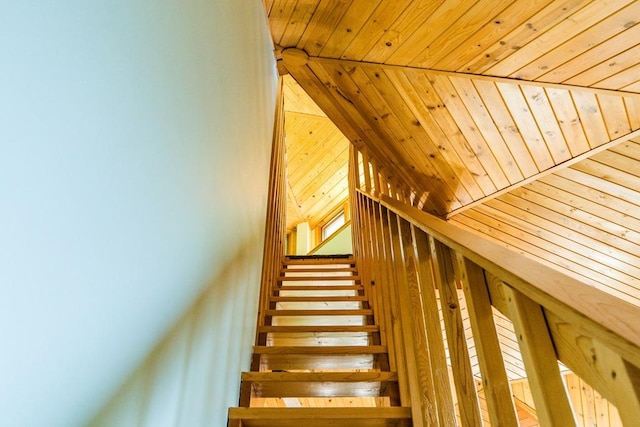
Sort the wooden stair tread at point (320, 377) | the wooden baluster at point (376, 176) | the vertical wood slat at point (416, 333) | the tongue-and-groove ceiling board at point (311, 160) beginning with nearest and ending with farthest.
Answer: the vertical wood slat at point (416, 333)
the wooden stair tread at point (320, 377)
the wooden baluster at point (376, 176)
the tongue-and-groove ceiling board at point (311, 160)

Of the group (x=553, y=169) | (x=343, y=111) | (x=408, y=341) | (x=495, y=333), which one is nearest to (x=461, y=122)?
(x=553, y=169)

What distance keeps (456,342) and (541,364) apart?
14.9 inches

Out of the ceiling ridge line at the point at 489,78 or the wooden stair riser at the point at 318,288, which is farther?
the wooden stair riser at the point at 318,288

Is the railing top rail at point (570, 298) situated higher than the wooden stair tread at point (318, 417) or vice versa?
the railing top rail at point (570, 298)

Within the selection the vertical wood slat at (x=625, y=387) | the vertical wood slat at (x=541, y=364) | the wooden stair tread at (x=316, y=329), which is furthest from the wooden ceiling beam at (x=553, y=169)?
the vertical wood slat at (x=625, y=387)

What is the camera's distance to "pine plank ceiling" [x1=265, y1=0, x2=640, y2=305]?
1847mm

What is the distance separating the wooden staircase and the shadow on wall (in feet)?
0.42

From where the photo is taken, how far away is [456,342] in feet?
3.35

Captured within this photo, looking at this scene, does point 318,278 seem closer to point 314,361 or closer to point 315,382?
point 314,361

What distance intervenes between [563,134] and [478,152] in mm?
486

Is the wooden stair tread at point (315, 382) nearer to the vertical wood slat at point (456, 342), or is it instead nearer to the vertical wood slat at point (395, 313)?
the vertical wood slat at point (395, 313)

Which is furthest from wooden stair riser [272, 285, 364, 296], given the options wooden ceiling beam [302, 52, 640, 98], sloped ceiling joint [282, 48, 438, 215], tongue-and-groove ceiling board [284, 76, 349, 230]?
tongue-and-groove ceiling board [284, 76, 349, 230]

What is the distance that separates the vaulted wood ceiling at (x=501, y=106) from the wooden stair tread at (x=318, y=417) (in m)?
1.74

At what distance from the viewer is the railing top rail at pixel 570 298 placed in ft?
1.52
